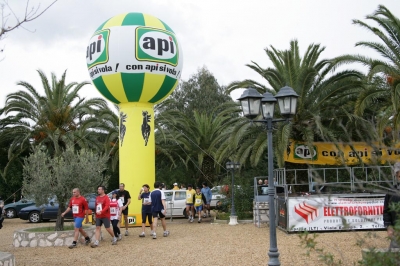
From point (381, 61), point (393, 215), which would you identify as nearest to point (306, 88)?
point (381, 61)

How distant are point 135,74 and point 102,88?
5.21 ft

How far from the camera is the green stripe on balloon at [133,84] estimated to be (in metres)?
18.8

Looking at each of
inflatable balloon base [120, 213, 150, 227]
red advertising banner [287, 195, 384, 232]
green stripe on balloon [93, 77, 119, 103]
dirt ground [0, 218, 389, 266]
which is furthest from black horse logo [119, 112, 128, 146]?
red advertising banner [287, 195, 384, 232]

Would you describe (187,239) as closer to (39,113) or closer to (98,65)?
(98,65)

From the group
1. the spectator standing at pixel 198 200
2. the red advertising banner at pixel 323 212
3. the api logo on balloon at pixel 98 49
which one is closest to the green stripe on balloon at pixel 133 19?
the api logo on balloon at pixel 98 49

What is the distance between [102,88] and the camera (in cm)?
1953

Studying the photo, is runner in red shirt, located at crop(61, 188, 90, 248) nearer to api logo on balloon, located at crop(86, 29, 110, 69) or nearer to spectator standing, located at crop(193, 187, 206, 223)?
api logo on balloon, located at crop(86, 29, 110, 69)

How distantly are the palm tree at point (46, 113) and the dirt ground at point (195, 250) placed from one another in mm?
10329

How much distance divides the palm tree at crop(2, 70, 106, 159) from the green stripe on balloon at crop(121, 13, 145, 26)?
7.52m

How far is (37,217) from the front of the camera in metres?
22.8

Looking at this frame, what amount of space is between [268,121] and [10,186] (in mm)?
23600

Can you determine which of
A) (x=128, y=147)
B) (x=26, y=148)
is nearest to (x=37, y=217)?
(x=26, y=148)

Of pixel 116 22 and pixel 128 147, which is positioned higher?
pixel 116 22

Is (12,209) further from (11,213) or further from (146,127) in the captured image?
(146,127)
